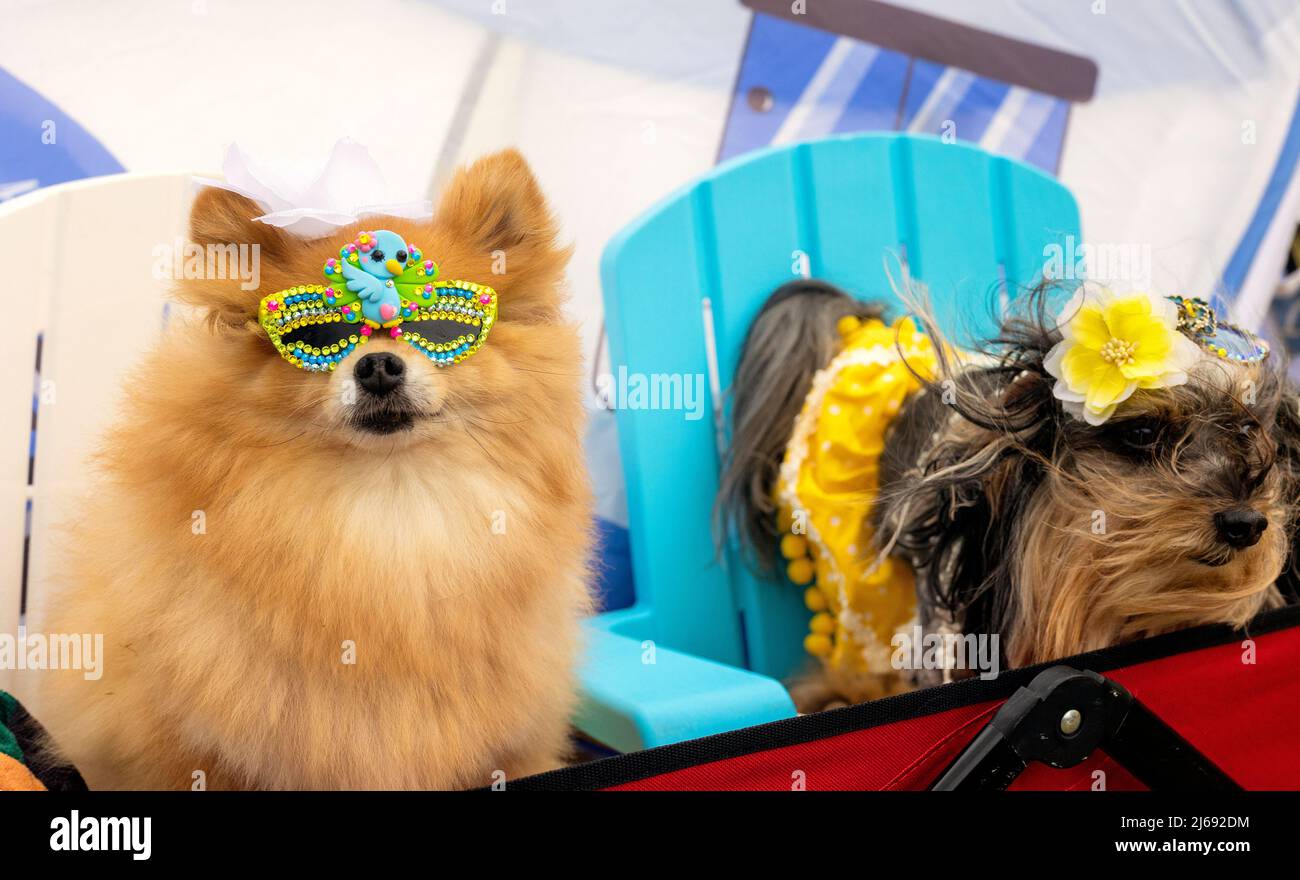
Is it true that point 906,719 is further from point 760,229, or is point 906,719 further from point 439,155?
point 439,155

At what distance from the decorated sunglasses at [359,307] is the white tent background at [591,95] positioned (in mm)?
206

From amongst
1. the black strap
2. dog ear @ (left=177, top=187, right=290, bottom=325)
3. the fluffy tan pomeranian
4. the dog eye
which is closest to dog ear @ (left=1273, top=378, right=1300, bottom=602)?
the dog eye

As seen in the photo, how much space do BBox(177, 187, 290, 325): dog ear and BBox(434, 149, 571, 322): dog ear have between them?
0.18 meters

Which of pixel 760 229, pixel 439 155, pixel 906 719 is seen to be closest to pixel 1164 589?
pixel 906 719

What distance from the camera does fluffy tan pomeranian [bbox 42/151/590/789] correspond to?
1.08 meters

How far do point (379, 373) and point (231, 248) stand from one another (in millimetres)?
235

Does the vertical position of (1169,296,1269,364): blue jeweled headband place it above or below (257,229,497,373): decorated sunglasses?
above

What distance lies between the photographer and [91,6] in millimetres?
1922

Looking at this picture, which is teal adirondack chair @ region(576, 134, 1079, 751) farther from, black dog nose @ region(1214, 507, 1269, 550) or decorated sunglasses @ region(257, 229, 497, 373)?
decorated sunglasses @ region(257, 229, 497, 373)

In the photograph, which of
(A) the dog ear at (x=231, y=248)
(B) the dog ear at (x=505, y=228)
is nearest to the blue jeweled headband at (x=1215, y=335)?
(B) the dog ear at (x=505, y=228)

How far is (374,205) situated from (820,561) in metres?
1.09

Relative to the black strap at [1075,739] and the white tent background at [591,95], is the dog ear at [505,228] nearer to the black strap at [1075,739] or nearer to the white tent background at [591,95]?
the white tent background at [591,95]

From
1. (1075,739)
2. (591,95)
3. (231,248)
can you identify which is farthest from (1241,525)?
(591,95)

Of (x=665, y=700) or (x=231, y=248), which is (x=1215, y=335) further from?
(x=231, y=248)
